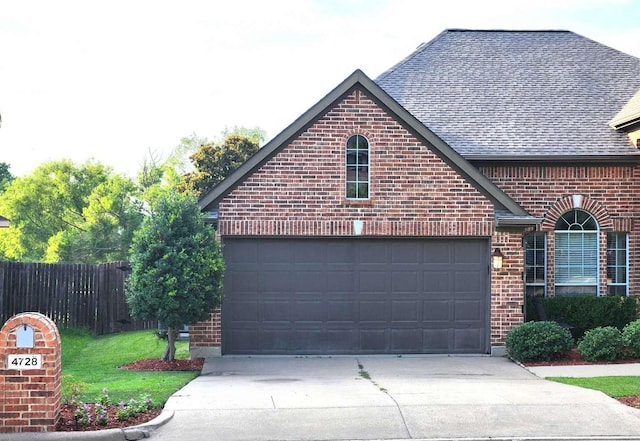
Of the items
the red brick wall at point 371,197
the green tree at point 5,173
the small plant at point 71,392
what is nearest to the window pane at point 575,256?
the red brick wall at point 371,197

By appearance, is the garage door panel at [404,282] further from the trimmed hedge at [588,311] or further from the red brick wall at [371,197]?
the trimmed hedge at [588,311]

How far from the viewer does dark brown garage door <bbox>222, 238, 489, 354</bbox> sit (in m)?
18.0

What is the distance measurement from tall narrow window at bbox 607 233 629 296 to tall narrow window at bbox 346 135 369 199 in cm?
599

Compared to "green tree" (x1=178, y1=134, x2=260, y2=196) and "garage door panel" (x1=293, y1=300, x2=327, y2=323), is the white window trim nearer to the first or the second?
"garage door panel" (x1=293, y1=300, x2=327, y2=323)

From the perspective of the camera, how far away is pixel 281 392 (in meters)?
13.2

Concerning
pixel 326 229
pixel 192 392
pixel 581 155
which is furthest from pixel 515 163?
pixel 192 392

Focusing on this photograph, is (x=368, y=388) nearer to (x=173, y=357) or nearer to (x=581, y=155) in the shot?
(x=173, y=357)

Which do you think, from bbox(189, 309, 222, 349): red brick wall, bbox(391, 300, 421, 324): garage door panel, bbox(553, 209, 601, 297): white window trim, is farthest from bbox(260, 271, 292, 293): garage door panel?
bbox(553, 209, 601, 297): white window trim

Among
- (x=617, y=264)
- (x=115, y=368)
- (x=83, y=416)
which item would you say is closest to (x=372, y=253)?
(x=115, y=368)

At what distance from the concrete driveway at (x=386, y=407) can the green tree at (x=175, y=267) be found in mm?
1416

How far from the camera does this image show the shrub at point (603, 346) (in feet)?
54.5

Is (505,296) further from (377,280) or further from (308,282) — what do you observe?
(308,282)

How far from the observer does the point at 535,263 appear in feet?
66.7

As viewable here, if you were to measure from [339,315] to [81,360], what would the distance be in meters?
5.36
